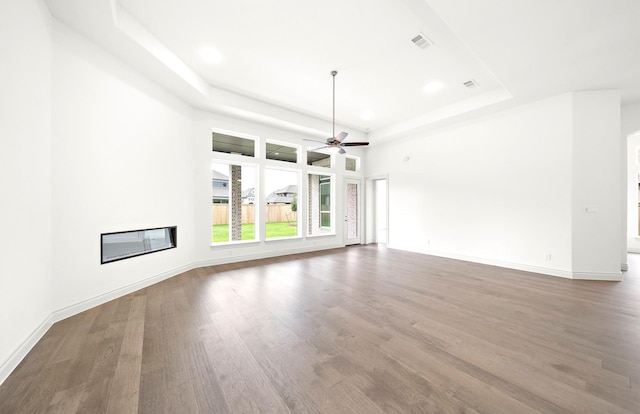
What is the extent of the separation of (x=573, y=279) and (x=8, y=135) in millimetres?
7574

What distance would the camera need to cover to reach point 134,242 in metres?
3.79

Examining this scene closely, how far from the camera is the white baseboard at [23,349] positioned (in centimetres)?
178

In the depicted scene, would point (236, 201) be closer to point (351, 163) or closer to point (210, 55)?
point (210, 55)

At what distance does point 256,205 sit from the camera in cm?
581

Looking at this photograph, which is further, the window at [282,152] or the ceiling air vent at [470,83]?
the window at [282,152]

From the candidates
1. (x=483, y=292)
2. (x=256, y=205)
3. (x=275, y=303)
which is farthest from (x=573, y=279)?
(x=256, y=205)

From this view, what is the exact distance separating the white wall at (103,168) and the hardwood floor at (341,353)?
0.44m

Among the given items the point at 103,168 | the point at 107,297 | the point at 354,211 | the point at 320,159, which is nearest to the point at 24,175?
the point at 103,168

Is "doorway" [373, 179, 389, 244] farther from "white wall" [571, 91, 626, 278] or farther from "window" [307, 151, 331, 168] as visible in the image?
"white wall" [571, 91, 626, 278]

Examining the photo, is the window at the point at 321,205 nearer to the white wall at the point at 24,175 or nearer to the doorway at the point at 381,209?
the doorway at the point at 381,209

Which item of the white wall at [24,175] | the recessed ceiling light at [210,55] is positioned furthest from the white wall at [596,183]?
the white wall at [24,175]

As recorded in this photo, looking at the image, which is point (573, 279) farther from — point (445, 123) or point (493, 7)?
point (493, 7)

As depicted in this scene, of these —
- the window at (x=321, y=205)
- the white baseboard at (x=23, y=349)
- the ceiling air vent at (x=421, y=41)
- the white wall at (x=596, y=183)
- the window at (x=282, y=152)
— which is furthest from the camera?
the window at (x=321, y=205)

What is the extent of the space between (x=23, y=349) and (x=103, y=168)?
6.87 ft
